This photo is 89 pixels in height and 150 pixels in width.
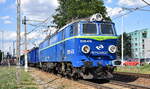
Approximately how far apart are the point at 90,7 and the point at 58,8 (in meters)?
7.73

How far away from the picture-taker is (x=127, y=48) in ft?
351

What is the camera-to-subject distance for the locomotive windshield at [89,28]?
17516 millimetres

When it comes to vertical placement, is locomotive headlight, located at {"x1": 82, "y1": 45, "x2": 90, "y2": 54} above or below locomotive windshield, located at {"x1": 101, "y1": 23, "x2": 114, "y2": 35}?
below

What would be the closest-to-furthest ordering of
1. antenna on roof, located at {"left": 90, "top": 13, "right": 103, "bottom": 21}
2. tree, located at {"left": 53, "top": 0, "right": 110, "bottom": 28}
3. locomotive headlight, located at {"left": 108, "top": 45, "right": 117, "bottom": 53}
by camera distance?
locomotive headlight, located at {"left": 108, "top": 45, "right": 117, "bottom": 53} < antenna on roof, located at {"left": 90, "top": 13, "right": 103, "bottom": 21} < tree, located at {"left": 53, "top": 0, "right": 110, "bottom": 28}

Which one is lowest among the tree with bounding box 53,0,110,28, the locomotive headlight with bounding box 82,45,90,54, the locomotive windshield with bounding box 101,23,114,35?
the locomotive headlight with bounding box 82,45,90,54

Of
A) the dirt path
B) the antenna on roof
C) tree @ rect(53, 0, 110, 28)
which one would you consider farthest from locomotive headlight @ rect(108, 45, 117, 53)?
tree @ rect(53, 0, 110, 28)

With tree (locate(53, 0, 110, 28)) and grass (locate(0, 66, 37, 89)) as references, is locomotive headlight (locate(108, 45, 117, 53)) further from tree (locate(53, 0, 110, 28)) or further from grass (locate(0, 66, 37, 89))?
tree (locate(53, 0, 110, 28))

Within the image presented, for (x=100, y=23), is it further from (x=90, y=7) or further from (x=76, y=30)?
(x=90, y=7)

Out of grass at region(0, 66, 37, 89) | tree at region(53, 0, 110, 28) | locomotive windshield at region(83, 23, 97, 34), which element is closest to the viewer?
grass at region(0, 66, 37, 89)

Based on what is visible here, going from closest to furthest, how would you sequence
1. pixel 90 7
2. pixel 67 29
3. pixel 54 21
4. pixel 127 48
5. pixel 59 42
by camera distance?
pixel 67 29
pixel 59 42
pixel 90 7
pixel 54 21
pixel 127 48

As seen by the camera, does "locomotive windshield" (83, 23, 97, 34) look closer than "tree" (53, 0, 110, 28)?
Yes

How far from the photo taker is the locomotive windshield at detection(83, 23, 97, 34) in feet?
57.5

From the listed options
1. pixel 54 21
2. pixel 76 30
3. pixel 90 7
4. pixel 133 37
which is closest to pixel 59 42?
pixel 76 30

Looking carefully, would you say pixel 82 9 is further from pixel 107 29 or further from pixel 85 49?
pixel 85 49
